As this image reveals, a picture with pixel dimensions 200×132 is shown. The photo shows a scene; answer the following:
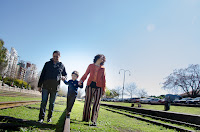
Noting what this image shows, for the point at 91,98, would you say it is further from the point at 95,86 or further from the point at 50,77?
the point at 50,77

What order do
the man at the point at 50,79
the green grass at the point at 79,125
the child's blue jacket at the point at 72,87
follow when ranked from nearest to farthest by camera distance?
the green grass at the point at 79,125, the man at the point at 50,79, the child's blue jacket at the point at 72,87

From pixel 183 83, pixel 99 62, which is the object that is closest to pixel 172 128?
pixel 99 62

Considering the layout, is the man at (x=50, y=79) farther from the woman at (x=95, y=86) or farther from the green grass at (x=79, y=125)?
the woman at (x=95, y=86)

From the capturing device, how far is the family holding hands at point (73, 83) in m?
4.12

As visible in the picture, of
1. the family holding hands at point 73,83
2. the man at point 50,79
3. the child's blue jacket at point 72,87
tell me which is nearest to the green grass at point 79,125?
the family holding hands at point 73,83

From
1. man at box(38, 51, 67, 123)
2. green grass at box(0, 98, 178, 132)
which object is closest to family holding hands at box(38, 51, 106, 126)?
man at box(38, 51, 67, 123)

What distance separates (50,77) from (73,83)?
1.16m

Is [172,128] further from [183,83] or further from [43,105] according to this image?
[183,83]

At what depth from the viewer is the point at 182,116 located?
25.7 ft

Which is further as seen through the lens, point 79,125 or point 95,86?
point 95,86

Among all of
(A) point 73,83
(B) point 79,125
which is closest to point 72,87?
(A) point 73,83

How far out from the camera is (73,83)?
5.14 m

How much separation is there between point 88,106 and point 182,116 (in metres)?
5.76

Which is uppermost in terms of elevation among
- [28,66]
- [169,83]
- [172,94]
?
[28,66]
